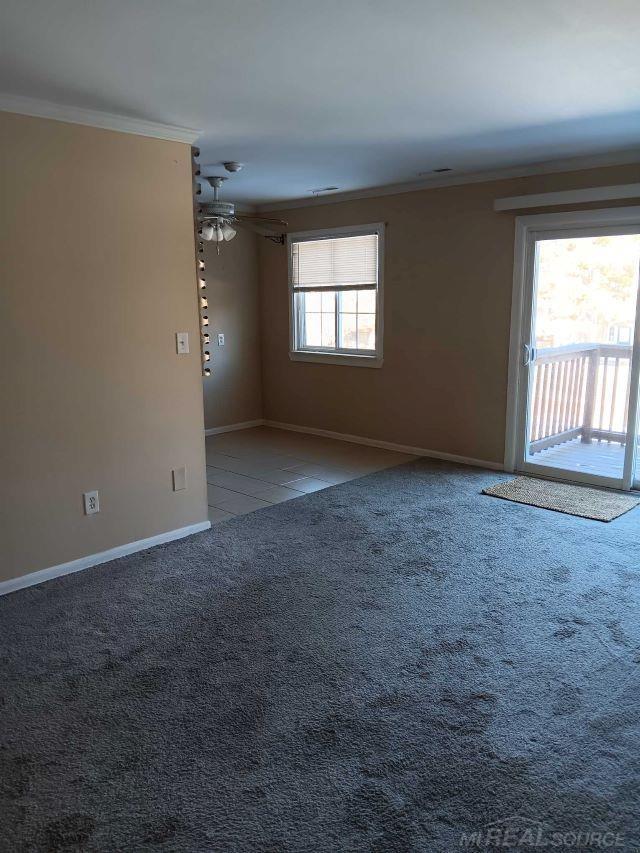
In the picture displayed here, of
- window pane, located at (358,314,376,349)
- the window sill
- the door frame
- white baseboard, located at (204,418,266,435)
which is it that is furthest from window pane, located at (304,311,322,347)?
the door frame

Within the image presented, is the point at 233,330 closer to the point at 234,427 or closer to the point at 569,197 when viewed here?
the point at 234,427

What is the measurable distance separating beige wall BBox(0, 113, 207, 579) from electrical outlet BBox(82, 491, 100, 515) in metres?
0.04

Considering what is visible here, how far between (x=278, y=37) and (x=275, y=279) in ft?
15.4

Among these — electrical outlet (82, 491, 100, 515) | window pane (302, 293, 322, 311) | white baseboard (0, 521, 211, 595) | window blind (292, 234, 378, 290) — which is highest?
window blind (292, 234, 378, 290)

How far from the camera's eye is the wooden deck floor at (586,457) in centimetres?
498

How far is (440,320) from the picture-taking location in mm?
5652

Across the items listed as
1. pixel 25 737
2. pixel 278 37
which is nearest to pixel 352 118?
pixel 278 37

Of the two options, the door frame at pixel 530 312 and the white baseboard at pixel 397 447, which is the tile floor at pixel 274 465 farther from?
the door frame at pixel 530 312

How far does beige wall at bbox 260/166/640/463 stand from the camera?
5.20 m

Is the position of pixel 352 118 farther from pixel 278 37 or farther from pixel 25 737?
pixel 25 737

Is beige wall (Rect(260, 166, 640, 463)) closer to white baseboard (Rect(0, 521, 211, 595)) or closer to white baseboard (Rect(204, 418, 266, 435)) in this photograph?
white baseboard (Rect(204, 418, 266, 435))

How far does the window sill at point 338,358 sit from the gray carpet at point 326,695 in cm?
265

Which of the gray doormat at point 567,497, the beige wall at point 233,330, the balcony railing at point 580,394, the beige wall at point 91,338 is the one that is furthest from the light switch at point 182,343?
the beige wall at point 233,330

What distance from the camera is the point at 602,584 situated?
331 cm
